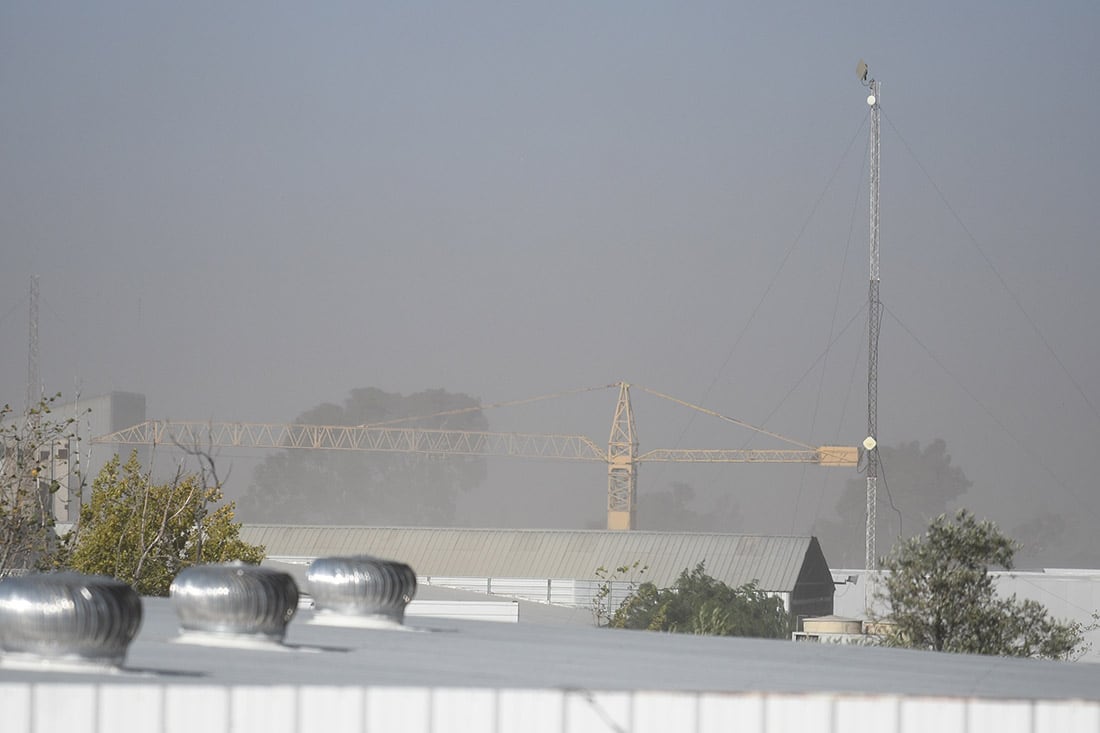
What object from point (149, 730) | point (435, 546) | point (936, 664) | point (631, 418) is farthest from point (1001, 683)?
point (631, 418)

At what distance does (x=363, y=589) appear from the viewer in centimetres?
1670

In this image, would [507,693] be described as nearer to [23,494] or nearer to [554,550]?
[23,494]

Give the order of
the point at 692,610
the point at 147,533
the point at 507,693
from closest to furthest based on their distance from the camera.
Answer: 1. the point at 507,693
2. the point at 147,533
3. the point at 692,610

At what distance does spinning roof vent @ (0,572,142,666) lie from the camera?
34.8 feet

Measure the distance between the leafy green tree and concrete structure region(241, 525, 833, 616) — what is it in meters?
37.3

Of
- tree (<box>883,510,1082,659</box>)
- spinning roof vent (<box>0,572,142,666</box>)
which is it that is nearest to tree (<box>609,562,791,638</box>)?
tree (<box>883,510,1082,659</box>)

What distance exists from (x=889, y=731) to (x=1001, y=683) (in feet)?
11.3

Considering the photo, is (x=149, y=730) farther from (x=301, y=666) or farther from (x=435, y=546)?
(x=435, y=546)

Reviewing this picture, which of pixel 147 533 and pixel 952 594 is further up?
pixel 147 533

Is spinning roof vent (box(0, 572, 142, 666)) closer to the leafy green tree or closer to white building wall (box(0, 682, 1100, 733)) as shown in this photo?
white building wall (box(0, 682, 1100, 733))

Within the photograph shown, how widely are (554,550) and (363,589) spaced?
67.7 m

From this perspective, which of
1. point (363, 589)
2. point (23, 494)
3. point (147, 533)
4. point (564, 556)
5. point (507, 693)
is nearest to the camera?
point (507, 693)

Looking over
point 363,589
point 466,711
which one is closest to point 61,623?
point 466,711

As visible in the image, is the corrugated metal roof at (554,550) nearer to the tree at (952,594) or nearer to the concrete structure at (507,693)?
the tree at (952,594)
